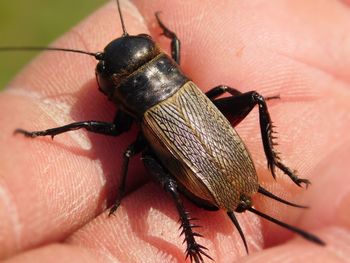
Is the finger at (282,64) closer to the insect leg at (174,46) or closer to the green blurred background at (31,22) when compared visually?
the insect leg at (174,46)

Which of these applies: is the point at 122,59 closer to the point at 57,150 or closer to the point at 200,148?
the point at 57,150

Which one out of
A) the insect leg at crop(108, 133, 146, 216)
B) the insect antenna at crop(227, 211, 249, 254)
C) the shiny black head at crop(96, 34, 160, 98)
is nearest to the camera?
the insect antenna at crop(227, 211, 249, 254)

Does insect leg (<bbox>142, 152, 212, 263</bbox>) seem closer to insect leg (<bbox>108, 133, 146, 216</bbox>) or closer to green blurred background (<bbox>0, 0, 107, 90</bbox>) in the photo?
insect leg (<bbox>108, 133, 146, 216</bbox>)

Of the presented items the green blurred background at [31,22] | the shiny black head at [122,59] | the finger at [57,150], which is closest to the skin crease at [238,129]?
the finger at [57,150]

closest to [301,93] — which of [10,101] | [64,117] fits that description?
[64,117]

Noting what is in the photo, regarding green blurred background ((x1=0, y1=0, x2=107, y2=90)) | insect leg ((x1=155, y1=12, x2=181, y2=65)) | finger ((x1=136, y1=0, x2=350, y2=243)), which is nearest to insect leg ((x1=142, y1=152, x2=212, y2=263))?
finger ((x1=136, y1=0, x2=350, y2=243))

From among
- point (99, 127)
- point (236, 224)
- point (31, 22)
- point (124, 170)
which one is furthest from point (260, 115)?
point (31, 22)
